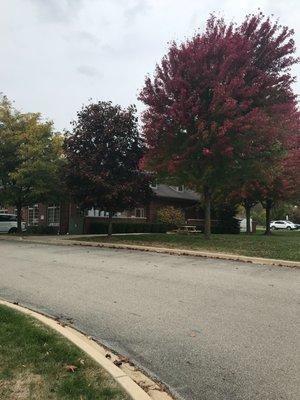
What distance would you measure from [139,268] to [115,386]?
8.52 metres

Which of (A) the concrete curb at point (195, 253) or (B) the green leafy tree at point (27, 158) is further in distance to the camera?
(B) the green leafy tree at point (27, 158)

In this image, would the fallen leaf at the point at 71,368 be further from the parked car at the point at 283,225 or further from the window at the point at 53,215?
the parked car at the point at 283,225

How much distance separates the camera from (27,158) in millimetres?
28406

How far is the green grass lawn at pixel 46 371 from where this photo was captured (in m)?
4.32

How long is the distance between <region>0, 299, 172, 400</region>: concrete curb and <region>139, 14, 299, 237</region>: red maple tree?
44.5 feet

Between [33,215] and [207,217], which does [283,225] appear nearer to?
[33,215]

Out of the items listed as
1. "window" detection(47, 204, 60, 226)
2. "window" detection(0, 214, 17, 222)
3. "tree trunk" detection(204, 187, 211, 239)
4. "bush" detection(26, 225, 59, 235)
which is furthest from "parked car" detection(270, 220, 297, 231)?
"tree trunk" detection(204, 187, 211, 239)

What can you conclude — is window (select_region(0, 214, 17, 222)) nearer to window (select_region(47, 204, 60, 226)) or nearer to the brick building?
the brick building

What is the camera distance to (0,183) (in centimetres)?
2959

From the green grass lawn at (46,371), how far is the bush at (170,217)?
32809 millimetres

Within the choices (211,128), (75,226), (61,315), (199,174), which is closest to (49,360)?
(61,315)

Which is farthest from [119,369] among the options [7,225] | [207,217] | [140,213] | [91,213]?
[140,213]

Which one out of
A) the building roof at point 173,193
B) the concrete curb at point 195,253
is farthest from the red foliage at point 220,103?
the building roof at point 173,193

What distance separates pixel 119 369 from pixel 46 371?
716 mm
